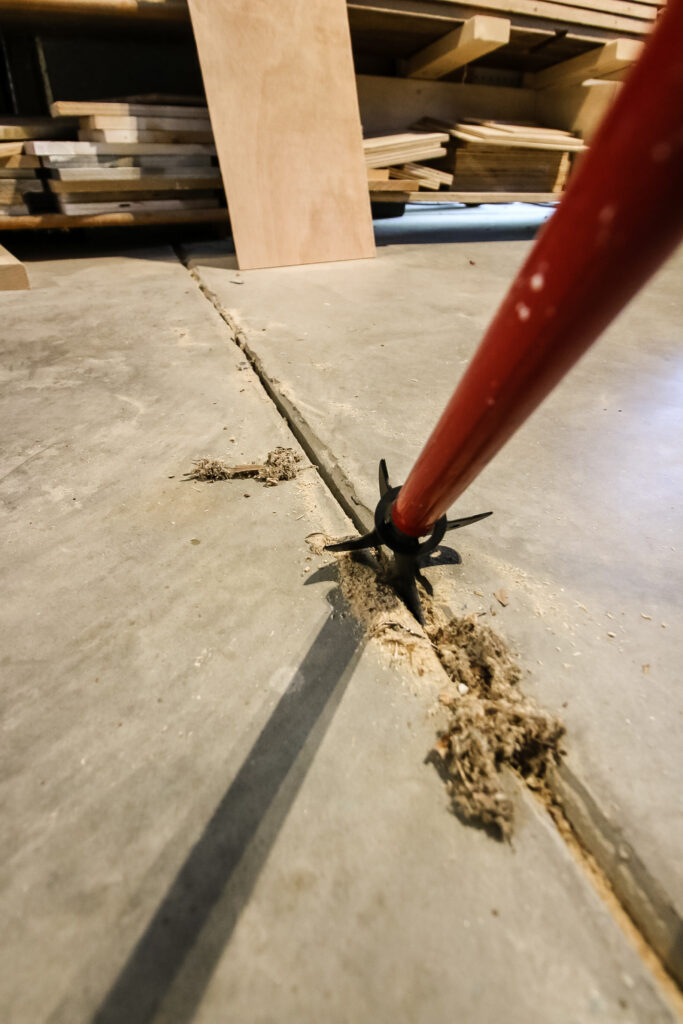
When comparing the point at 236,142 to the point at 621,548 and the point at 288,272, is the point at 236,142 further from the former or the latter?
the point at 621,548

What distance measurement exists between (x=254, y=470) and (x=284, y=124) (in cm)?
222

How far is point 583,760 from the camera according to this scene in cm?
63

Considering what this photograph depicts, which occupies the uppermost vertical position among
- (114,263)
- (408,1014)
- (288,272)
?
(114,263)

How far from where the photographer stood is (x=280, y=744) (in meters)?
0.64

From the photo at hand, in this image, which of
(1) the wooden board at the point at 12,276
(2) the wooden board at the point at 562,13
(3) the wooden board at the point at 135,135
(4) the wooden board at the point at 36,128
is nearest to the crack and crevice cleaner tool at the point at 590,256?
(1) the wooden board at the point at 12,276

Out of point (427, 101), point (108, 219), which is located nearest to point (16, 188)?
point (108, 219)

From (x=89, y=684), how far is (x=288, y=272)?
7.80 ft

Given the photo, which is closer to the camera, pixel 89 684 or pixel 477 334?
pixel 89 684

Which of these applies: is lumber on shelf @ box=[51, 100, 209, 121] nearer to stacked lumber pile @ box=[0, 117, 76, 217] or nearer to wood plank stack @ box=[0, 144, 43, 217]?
stacked lumber pile @ box=[0, 117, 76, 217]

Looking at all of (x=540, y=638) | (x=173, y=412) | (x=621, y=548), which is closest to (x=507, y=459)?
(x=621, y=548)

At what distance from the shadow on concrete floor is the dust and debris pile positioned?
15cm

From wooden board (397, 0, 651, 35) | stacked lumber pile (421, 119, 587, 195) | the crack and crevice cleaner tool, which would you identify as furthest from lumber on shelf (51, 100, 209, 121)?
the crack and crevice cleaner tool

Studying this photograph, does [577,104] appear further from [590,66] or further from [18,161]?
[18,161]

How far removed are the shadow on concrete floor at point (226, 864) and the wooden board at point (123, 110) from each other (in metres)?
A: 2.86
